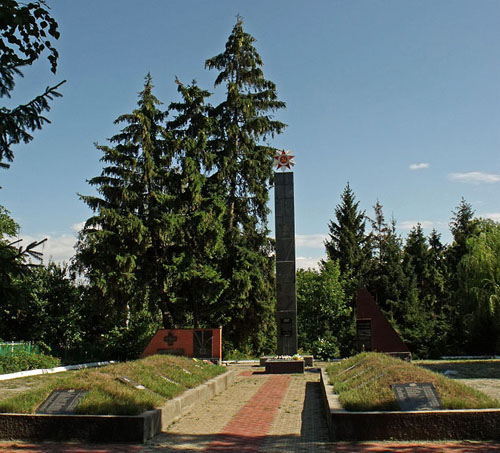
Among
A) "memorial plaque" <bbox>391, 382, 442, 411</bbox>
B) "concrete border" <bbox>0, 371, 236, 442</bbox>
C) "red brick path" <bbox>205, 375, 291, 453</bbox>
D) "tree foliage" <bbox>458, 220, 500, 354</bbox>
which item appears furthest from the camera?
"tree foliage" <bbox>458, 220, 500, 354</bbox>

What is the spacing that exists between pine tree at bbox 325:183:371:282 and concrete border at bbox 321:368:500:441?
31.5 metres

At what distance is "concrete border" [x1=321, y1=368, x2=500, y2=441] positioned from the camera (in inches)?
288

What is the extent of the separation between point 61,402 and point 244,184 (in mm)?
Result: 20846

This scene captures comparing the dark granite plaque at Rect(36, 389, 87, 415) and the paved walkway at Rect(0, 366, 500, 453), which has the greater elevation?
the dark granite plaque at Rect(36, 389, 87, 415)

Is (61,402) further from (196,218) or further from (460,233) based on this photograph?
(460,233)

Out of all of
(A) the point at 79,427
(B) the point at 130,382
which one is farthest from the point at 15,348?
(A) the point at 79,427

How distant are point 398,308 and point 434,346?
9.51 ft

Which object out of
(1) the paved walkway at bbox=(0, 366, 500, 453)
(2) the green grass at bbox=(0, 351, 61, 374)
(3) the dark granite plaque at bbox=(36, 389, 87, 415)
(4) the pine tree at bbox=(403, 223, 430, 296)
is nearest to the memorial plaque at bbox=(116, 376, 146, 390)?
(1) the paved walkway at bbox=(0, 366, 500, 453)

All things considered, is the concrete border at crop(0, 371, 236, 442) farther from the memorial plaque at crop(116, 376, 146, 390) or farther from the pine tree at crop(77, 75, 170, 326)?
the pine tree at crop(77, 75, 170, 326)

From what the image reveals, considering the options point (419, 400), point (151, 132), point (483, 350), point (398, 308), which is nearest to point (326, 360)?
point (398, 308)

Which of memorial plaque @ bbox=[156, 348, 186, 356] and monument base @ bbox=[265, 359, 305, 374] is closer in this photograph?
monument base @ bbox=[265, 359, 305, 374]

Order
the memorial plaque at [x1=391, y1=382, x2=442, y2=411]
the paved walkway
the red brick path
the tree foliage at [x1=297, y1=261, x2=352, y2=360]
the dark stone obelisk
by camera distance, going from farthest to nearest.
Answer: the tree foliage at [x1=297, y1=261, x2=352, y2=360]
the dark stone obelisk
the memorial plaque at [x1=391, y1=382, x2=442, y2=411]
the red brick path
the paved walkway

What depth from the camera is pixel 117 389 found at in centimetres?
881

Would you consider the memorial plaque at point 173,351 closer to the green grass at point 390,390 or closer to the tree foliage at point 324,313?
the tree foliage at point 324,313
